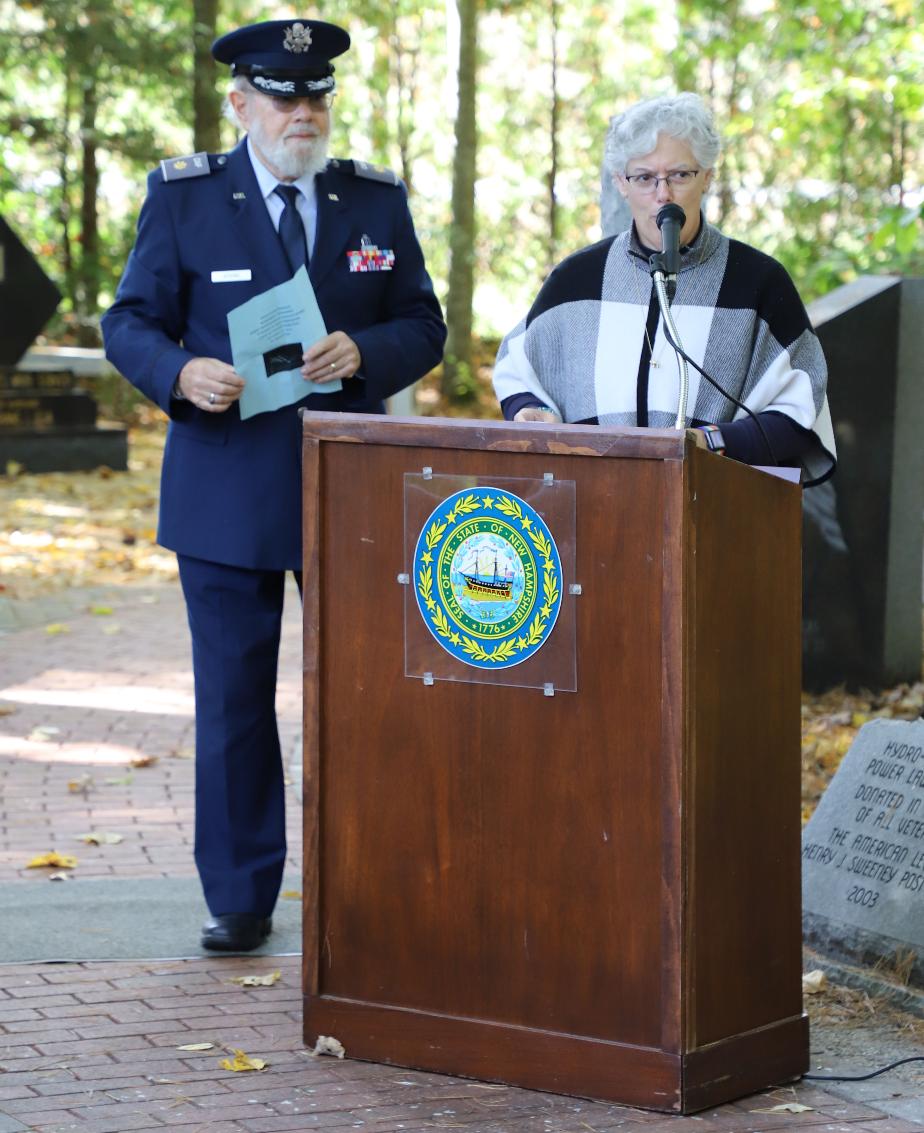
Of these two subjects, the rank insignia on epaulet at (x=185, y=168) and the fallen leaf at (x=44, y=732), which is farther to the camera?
the fallen leaf at (x=44, y=732)

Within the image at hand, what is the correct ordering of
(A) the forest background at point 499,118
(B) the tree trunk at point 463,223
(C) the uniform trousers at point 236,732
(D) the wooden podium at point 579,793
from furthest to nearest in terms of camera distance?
1. (B) the tree trunk at point 463,223
2. (A) the forest background at point 499,118
3. (C) the uniform trousers at point 236,732
4. (D) the wooden podium at point 579,793

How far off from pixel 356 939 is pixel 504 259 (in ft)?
85.1

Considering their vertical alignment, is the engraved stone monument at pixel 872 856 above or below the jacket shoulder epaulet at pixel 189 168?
below

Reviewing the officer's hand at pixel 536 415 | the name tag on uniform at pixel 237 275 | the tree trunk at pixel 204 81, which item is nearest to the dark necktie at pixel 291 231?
the name tag on uniform at pixel 237 275

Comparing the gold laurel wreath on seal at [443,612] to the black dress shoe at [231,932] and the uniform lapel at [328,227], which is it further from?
the black dress shoe at [231,932]

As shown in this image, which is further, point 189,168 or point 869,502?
point 869,502

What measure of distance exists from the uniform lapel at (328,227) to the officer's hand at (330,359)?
0.69 feet

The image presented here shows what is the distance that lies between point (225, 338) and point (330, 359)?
316mm

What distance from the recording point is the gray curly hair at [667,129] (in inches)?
133

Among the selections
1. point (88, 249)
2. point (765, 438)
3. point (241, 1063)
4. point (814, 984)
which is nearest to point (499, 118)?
point (88, 249)

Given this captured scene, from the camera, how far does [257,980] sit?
4.06 meters

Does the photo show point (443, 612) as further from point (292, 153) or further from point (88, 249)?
point (88, 249)

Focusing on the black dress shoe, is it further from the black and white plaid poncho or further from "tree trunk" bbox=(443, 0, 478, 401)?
"tree trunk" bbox=(443, 0, 478, 401)

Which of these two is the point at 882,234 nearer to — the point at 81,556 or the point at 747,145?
the point at 81,556
